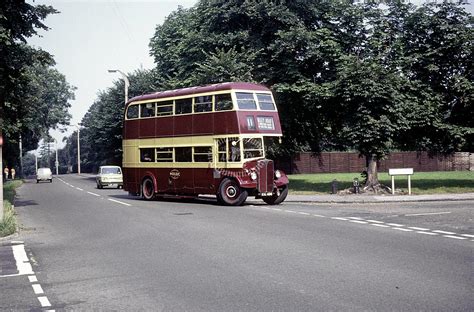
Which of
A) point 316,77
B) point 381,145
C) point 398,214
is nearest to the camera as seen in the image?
point 398,214

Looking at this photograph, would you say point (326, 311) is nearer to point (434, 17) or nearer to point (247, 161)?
point (247, 161)

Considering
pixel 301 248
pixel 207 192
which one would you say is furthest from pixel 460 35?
Result: pixel 301 248

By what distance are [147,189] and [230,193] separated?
5.57 metres

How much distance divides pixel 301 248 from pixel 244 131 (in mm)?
10032

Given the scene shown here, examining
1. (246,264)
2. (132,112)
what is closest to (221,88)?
(132,112)

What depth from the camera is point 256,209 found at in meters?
18.7

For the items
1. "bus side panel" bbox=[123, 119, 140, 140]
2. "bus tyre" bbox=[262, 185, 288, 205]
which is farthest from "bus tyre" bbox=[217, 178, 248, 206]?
"bus side panel" bbox=[123, 119, 140, 140]

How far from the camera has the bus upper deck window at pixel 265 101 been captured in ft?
66.8

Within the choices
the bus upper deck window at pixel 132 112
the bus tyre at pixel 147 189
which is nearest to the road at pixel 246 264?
the bus tyre at pixel 147 189

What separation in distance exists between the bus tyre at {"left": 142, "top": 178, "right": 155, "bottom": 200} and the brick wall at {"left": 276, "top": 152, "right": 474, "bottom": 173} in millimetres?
31575

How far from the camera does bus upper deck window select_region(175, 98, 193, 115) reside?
70.5 feet

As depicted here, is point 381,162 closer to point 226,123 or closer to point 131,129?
point 131,129

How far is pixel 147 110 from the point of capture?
2370cm

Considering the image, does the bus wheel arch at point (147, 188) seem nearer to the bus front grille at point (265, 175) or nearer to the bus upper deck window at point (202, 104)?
the bus upper deck window at point (202, 104)
